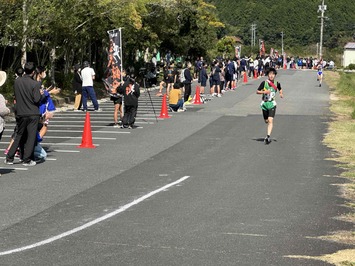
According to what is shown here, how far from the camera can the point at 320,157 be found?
16.5 metres

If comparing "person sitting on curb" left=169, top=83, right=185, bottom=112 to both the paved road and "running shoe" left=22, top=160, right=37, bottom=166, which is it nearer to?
the paved road

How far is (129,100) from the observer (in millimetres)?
22562

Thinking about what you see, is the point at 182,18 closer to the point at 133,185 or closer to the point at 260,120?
the point at 260,120

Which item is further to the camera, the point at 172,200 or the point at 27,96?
the point at 27,96

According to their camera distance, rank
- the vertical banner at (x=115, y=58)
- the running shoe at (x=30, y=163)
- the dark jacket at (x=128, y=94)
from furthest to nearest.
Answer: the vertical banner at (x=115, y=58) < the dark jacket at (x=128, y=94) < the running shoe at (x=30, y=163)

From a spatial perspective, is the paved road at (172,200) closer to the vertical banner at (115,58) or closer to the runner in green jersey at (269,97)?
the runner in green jersey at (269,97)

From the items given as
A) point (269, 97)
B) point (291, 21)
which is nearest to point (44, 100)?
point (269, 97)

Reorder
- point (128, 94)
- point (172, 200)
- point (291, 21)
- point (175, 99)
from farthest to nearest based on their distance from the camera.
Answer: point (291, 21) < point (175, 99) < point (128, 94) < point (172, 200)

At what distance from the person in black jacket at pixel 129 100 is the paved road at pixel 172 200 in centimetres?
93

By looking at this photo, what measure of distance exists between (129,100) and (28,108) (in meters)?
7.96

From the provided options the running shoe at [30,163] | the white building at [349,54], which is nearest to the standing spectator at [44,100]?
the running shoe at [30,163]

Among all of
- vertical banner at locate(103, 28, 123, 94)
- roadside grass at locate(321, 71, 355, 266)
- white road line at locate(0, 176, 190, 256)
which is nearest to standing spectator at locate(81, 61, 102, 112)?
vertical banner at locate(103, 28, 123, 94)

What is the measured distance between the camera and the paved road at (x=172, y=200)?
8.02 metres

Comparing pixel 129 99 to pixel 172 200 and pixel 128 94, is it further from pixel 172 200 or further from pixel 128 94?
pixel 172 200
